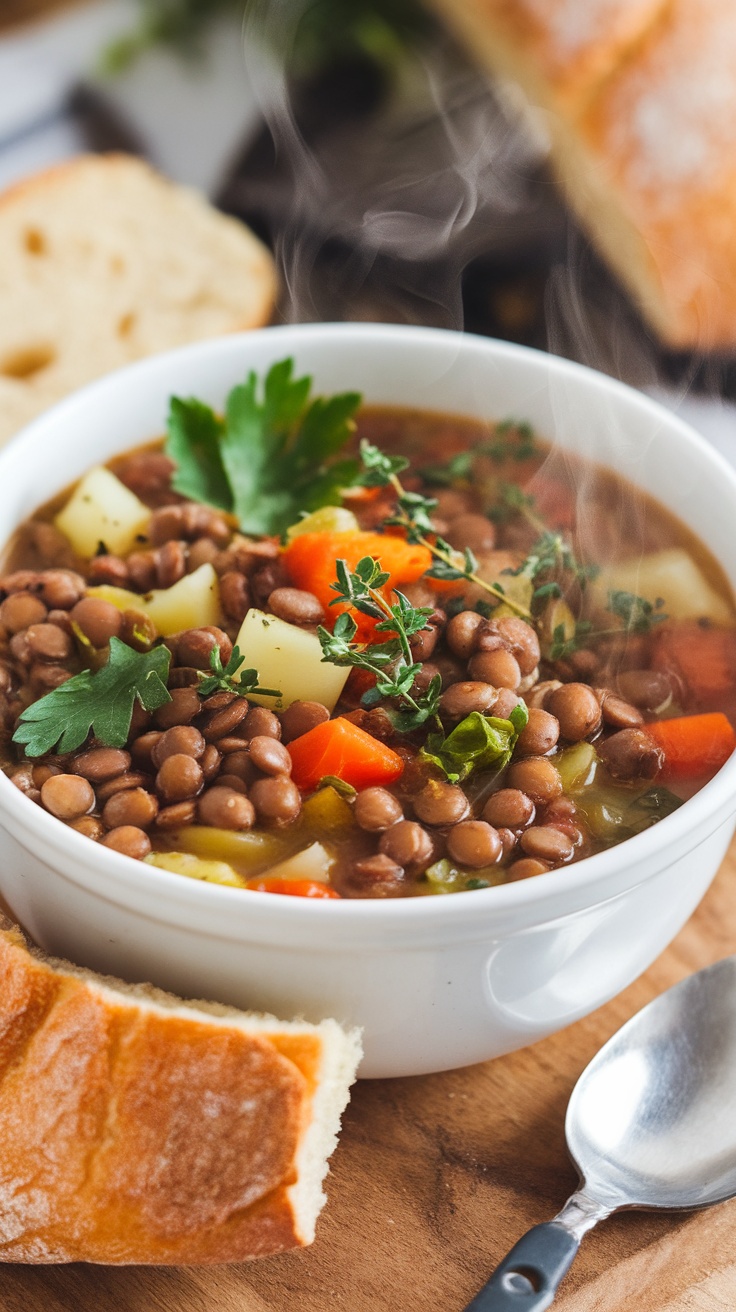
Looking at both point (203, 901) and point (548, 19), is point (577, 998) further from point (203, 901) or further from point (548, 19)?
point (548, 19)

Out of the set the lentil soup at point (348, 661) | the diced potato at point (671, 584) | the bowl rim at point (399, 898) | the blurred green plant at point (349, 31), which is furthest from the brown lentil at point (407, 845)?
the blurred green plant at point (349, 31)

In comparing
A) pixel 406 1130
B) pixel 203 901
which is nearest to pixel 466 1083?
pixel 406 1130

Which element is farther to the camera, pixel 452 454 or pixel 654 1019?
pixel 452 454

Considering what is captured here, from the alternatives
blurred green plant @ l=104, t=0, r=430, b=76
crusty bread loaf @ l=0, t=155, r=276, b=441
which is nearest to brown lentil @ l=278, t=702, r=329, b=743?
crusty bread loaf @ l=0, t=155, r=276, b=441

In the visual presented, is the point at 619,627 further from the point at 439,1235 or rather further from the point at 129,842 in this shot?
the point at 439,1235

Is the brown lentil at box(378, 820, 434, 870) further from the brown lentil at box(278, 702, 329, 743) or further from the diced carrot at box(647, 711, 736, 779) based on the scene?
the diced carrot at box(647, 711, 736, 779)

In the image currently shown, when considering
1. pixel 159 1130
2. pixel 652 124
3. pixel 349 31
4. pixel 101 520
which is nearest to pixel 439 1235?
pixel 159 1130

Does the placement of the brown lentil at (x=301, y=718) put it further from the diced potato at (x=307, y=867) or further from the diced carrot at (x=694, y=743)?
the diced carrot at (x=694, y=743)
